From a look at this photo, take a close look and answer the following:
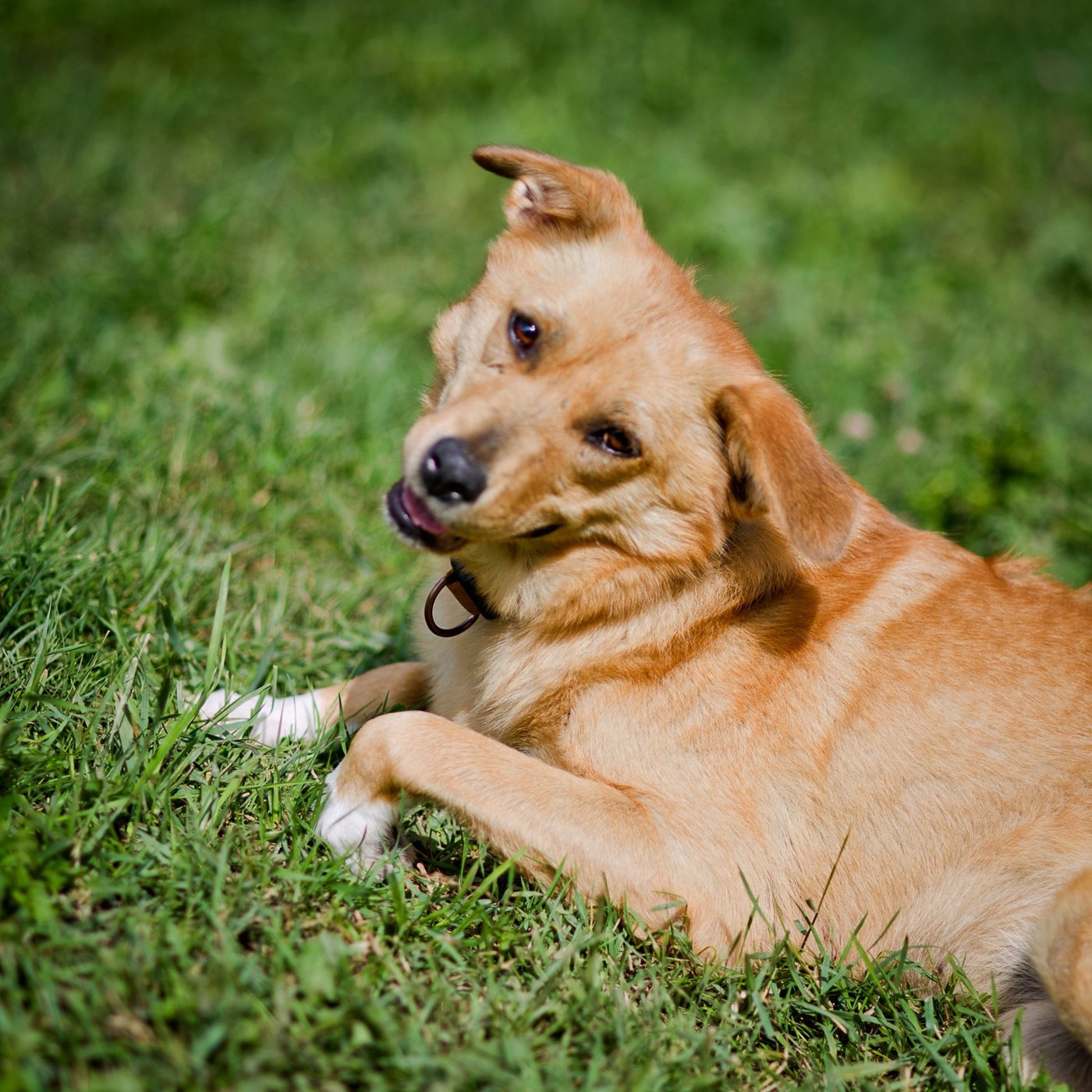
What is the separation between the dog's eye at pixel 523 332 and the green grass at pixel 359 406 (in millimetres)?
1482

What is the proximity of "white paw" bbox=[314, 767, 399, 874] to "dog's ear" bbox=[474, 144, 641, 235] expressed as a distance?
6.78 ft

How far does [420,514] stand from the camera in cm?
304

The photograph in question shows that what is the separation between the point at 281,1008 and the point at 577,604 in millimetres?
1485

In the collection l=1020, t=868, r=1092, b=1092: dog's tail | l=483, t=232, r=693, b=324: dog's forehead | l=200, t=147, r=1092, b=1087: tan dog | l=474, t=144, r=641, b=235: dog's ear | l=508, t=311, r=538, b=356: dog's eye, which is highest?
l=474, t=144, r=641, b=235: dog's ear

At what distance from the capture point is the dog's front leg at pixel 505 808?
2941 mm

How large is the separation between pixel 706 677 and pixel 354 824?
1.19 metres

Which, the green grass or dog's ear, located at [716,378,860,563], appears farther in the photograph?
dog's ear, located at [716,378,860,563]

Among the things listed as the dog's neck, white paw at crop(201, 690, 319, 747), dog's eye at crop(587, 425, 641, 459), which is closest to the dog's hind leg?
white paw at crop(201, 690, 319, 747)

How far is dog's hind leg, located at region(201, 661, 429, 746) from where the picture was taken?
3436 mm

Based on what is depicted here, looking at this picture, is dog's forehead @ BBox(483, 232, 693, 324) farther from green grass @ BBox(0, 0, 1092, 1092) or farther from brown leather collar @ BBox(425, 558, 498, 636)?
green grass @ BBox(0, 0, 1092, 1092)

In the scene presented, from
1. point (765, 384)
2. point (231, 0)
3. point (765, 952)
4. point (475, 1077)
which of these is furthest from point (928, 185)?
point (475, 1077)

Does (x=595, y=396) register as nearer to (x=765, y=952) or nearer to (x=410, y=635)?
(x=410, y=635)

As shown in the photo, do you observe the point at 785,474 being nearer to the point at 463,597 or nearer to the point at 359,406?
the point at 463,597

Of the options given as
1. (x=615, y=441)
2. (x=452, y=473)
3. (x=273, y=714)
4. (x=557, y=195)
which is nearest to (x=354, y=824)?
(x=273, y=714)
